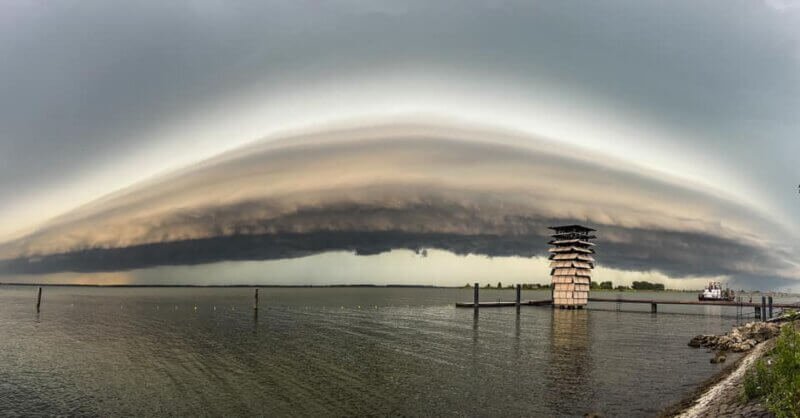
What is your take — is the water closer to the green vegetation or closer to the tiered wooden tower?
the green vegetation

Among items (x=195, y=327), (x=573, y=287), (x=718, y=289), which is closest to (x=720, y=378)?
(x=195, y=327)

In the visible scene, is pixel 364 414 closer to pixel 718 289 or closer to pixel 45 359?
pixel 45 359

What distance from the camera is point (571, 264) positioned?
9688 cm

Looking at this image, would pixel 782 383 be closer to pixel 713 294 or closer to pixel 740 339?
pixel 740 339

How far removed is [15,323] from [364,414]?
68.5 metres

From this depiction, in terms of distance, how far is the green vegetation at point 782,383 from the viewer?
13.8 m

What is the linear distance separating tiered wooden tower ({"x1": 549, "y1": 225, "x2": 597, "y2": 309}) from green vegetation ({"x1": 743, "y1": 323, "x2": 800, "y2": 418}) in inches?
3126

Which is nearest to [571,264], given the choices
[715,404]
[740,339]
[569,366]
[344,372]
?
[740,339]

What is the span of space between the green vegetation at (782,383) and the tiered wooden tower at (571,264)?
79.4m

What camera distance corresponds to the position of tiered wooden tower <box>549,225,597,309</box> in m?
96.3

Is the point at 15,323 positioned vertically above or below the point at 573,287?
below

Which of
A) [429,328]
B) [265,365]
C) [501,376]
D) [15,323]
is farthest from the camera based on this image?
[15,323]

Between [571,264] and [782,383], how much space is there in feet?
278

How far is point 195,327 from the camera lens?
63375 millimetres
